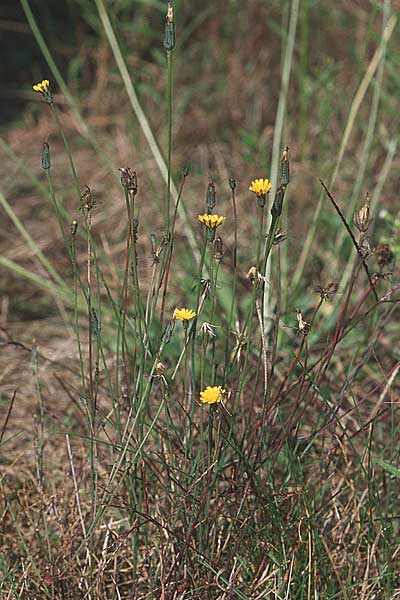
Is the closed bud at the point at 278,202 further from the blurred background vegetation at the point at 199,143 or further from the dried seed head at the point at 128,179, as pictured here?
the blurred background vegetation at the point at 199,143

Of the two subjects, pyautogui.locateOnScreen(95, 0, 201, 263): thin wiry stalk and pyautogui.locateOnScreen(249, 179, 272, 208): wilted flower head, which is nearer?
pyautogui.locateOnScreen(249, 179, 272, 208): wilted flower head

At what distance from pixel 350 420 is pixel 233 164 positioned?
4.04ft

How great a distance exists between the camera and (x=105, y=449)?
1.57 metres

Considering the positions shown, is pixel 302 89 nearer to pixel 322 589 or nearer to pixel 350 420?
pixel 350 420

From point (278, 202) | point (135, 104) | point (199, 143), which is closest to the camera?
point (278, 202)

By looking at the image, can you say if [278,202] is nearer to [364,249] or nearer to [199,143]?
[364,249]

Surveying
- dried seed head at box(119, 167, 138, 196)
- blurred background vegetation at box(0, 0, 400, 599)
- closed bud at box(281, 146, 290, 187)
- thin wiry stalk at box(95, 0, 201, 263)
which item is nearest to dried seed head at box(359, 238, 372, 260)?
closed bud at box(281, 146, 290, 187)

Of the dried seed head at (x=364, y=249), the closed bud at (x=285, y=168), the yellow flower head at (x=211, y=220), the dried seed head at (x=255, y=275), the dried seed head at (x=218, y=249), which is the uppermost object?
the closed bud at (x=285, y=168)

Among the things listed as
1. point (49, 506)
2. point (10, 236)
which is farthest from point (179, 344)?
point (10, 236)

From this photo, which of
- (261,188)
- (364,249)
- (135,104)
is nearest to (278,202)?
(261,188)

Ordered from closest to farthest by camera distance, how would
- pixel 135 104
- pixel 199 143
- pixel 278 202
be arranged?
1. pixel 278 202
2. pixel 135 104
3. pixel 199 143

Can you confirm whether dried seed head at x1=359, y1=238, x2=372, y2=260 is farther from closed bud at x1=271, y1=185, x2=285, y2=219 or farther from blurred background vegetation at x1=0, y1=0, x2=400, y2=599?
blurred background vegetation at x1=0, y1=0, x2=400, y2=599

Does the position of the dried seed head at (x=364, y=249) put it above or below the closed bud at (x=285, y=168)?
below

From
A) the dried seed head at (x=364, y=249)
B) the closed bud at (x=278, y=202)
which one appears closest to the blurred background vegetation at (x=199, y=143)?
the dried seed head at (x=364, y=249)
